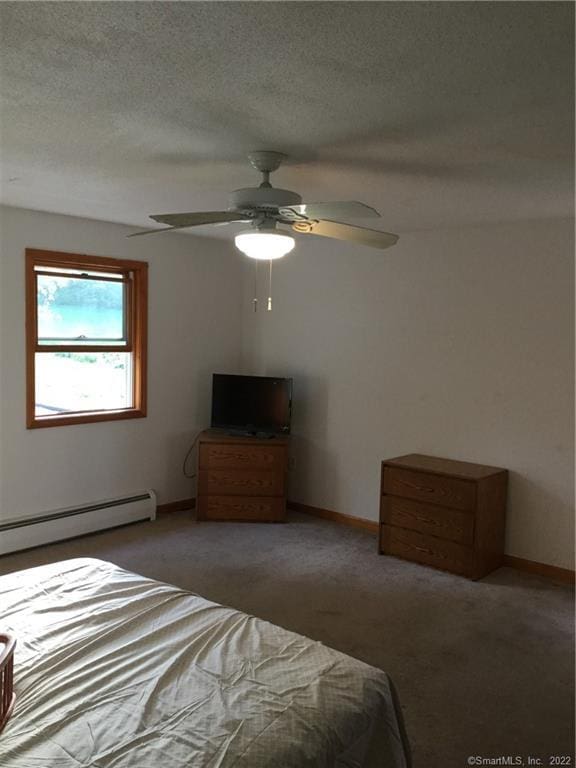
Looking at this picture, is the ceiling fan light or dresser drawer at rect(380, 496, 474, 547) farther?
dresser drawer at rect(380, 496, 474, 547)

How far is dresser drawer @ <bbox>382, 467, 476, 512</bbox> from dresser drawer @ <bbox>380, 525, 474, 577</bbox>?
0.26 meters

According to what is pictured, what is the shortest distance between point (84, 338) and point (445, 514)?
2.90 meters

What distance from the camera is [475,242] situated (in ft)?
14.6

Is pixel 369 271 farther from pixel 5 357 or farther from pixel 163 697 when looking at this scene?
pixel 163 697

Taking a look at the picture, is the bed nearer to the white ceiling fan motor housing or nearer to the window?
the white ceiling fan motor housing

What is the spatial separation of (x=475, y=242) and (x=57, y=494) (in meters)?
3.48

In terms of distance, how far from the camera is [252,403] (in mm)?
5320

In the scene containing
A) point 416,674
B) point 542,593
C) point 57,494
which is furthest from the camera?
point 57,494

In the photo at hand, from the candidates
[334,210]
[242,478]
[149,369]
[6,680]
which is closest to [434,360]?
[242,478]

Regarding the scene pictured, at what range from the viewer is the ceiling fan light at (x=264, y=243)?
279 centimetres

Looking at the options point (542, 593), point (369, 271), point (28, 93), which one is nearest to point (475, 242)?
point (369, 271)

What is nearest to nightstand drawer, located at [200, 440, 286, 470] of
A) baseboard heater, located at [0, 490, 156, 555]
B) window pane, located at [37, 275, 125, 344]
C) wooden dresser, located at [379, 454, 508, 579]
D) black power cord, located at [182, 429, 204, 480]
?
black power cord, located at [182, 429, 204, 480]

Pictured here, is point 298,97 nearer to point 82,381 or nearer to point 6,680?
point 6,680

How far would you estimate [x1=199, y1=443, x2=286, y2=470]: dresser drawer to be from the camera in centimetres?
509
